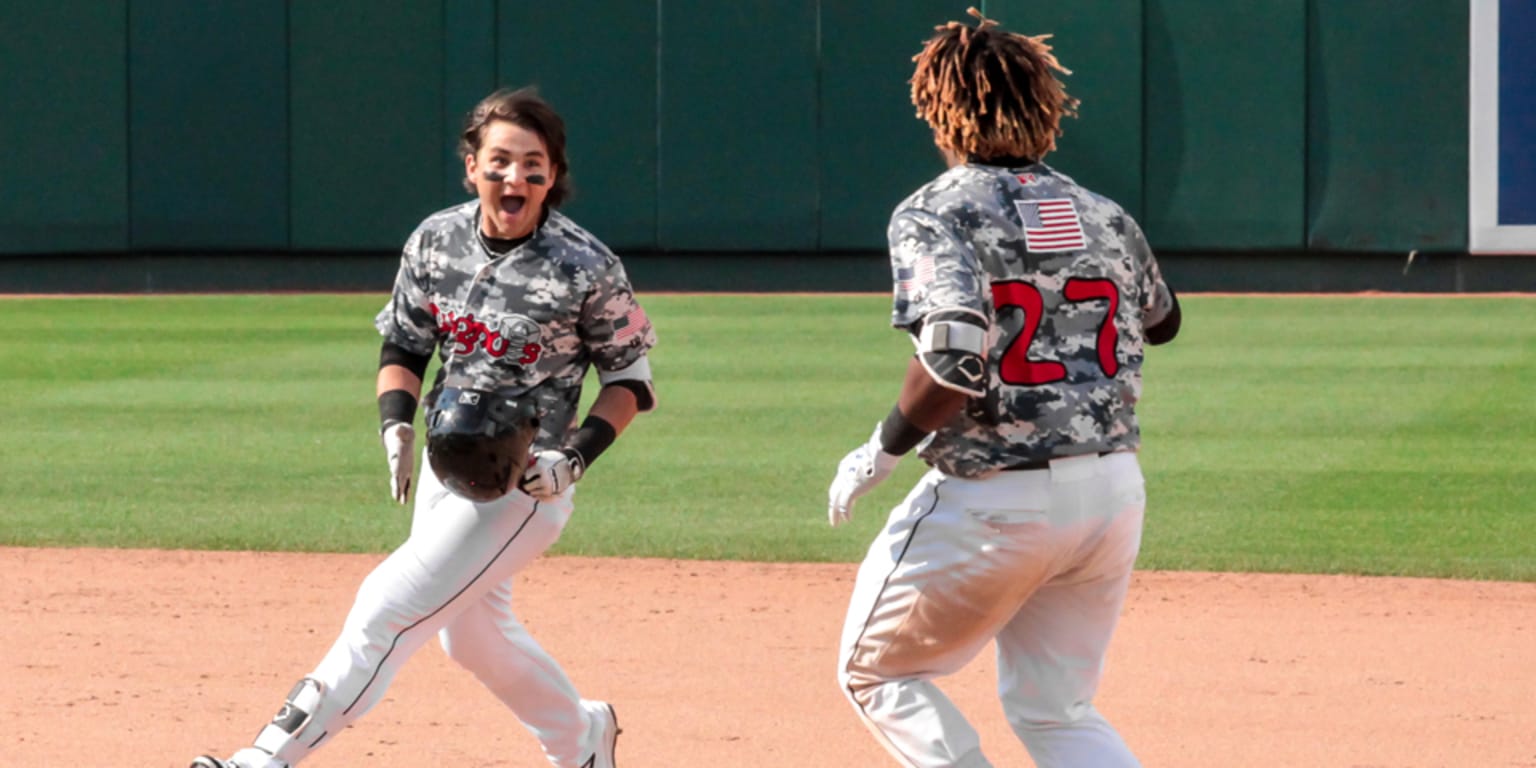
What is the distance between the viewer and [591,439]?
443cm

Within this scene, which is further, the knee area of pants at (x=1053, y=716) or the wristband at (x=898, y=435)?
the knee area of pants at (x=1053, y=716)

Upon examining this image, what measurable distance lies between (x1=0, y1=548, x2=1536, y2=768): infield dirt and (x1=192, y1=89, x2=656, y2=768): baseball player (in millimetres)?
1012

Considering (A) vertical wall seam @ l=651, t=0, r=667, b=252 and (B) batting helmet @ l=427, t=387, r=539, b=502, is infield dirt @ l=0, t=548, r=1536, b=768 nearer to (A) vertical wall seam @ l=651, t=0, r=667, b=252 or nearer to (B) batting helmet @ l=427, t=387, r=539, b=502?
(B) batting helmet @ l=427, t=387, r=539, b=502

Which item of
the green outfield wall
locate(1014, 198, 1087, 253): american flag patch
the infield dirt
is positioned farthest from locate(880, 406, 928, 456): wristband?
the green outfield wall

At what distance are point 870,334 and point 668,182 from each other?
4.83m

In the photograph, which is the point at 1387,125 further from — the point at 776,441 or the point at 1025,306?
the point at 1025,306

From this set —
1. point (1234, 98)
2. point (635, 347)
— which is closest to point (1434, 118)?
point (1234, 98)

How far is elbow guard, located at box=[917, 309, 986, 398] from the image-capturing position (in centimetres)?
344

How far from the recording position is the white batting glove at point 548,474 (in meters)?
4.25

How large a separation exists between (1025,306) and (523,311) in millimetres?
1285

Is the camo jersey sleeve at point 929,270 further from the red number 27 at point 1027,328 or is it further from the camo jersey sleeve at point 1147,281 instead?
the camo jersey sleeve at point 1147,281

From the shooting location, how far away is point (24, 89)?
68.5 feet

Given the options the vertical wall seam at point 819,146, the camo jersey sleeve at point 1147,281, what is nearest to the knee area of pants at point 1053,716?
the camo jersey sleeve at point 1147,281

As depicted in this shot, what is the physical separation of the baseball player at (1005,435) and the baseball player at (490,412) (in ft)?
2.84
